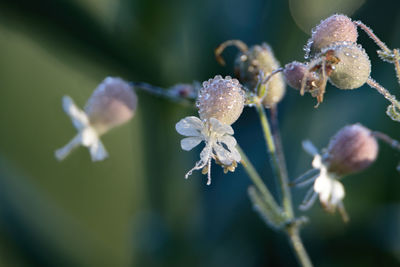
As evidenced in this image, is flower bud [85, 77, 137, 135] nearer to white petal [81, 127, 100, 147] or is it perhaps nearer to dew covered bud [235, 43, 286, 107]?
white petal [81, 127, 100, 147]

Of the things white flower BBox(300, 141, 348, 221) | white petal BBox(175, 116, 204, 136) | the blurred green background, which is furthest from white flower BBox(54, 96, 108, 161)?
the blurred green background

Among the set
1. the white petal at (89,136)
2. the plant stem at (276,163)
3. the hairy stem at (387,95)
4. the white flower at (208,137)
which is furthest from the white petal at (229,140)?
the white petal at (89,136)

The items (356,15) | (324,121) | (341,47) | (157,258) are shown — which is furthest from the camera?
(324,121)

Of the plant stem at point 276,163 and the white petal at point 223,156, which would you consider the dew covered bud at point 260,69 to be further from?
the white petal at point 223,156

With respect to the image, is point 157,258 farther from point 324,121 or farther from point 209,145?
point 209,145

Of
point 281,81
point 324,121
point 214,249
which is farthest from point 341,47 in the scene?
point 324,121

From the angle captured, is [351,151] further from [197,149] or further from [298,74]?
[197,149]

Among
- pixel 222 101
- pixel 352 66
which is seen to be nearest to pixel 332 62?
pixel 352 66
